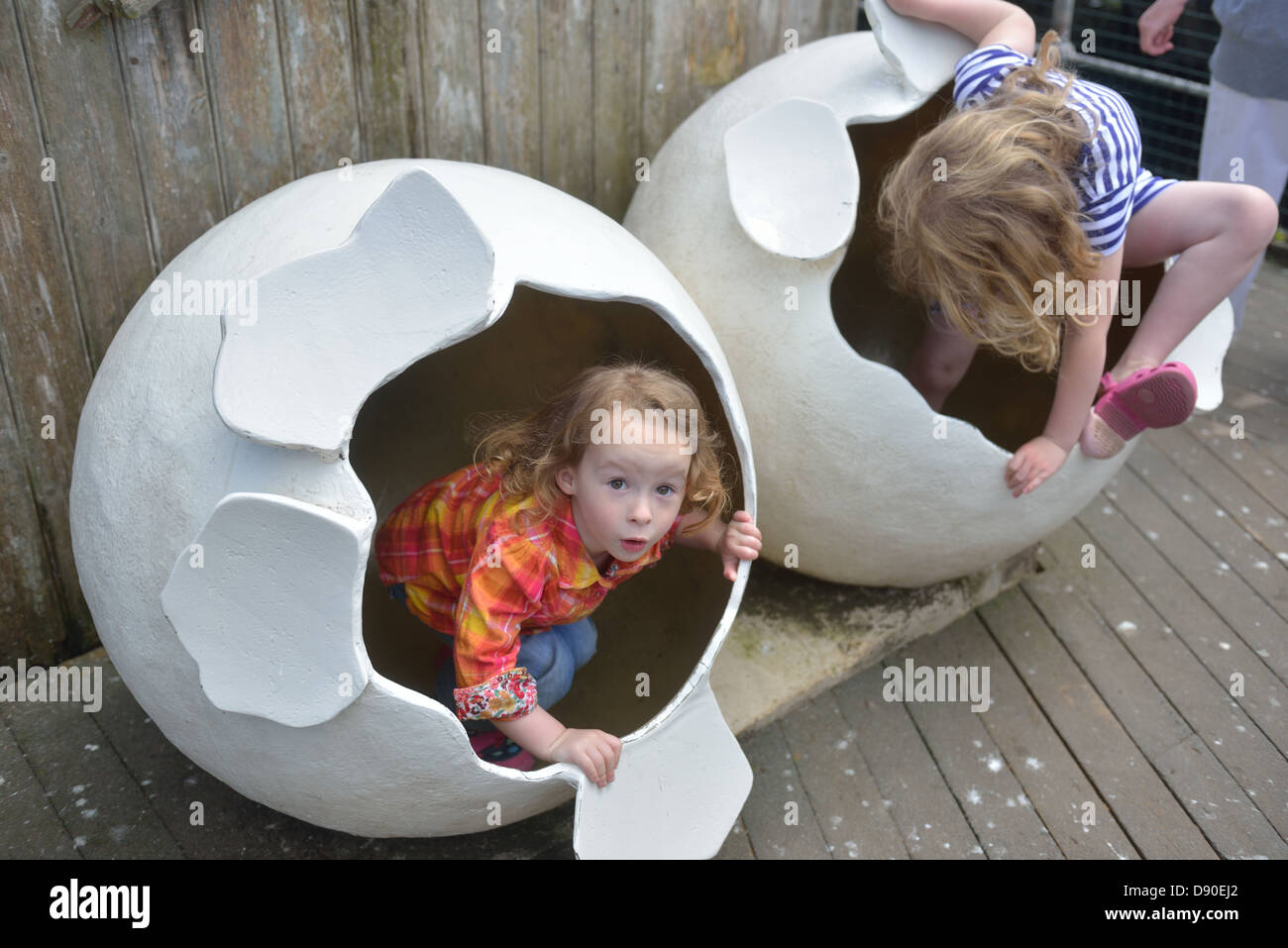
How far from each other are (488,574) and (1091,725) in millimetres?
1391

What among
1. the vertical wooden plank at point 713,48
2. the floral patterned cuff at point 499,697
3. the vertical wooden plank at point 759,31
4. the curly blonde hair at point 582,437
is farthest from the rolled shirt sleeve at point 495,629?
the vertical wooden plank at point 759,31

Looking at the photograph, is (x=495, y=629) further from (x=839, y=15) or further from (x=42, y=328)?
(x=839, y=15)

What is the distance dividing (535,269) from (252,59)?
82 centimetres

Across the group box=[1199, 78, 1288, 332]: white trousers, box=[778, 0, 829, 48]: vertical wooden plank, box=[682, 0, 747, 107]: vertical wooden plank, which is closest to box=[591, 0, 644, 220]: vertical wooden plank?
box=[682, 0, 747, 107]: vertical wooden plank

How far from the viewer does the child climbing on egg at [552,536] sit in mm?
1789

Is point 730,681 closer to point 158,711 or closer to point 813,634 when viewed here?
point 813,634

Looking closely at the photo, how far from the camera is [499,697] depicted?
5.82 ft

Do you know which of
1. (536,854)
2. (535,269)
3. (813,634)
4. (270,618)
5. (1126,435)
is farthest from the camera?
(813,634)

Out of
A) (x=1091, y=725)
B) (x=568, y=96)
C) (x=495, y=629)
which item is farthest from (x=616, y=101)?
(x=1091, y=725)

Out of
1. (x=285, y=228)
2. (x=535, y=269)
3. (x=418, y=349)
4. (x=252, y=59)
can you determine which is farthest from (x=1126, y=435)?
(x=252, y=59)

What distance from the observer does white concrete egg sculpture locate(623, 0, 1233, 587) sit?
7.06 ft

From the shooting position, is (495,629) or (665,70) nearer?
(495,629)

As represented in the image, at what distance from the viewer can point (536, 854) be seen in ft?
6.81

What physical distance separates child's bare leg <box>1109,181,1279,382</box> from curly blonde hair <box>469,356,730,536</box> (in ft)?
3.11
